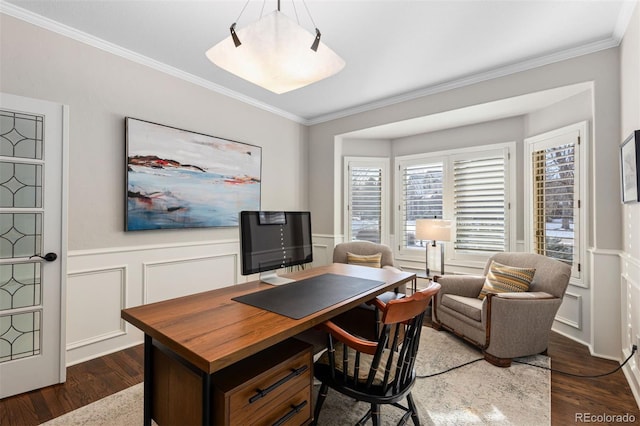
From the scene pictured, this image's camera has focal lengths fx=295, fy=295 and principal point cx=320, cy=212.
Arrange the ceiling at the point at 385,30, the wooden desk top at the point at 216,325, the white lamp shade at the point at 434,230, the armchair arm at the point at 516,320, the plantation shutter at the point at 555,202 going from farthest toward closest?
the white lamp shade at the point at 434,230 < the plantation shutter at the point at 555,202 < the armchair arm at the point at 516,320 < the ceiling at the point at 385,30 < the wooden desk top at the point at 216,325

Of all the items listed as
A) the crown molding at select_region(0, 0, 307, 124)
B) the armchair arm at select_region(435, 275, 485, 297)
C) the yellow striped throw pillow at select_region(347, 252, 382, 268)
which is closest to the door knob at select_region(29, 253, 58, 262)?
the crown molding at select_region(0, 0, 307, 124)

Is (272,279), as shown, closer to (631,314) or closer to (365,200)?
(631,314)

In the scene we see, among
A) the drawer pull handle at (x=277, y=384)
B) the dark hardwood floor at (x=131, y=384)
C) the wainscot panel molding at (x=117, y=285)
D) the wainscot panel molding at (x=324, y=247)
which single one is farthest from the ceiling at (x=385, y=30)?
the dark hardwood floor at (x=131, y=384)

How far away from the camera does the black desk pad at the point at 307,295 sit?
4.69 feet

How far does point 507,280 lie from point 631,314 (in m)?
0.80

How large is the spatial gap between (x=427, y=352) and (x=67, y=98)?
144 inches

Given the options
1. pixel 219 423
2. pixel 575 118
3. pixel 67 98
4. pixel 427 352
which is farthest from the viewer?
pixel 575 118

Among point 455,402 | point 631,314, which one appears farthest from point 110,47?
point 631,314

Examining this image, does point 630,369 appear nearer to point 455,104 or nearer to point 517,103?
point 517,103

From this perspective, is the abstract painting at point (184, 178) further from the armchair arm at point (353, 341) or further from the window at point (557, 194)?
the window at point (557, 194)

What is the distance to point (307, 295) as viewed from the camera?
5.40ft

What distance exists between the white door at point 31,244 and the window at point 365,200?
11.0 ft

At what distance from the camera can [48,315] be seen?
2.12 m

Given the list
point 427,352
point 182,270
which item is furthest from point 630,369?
point 182,270
